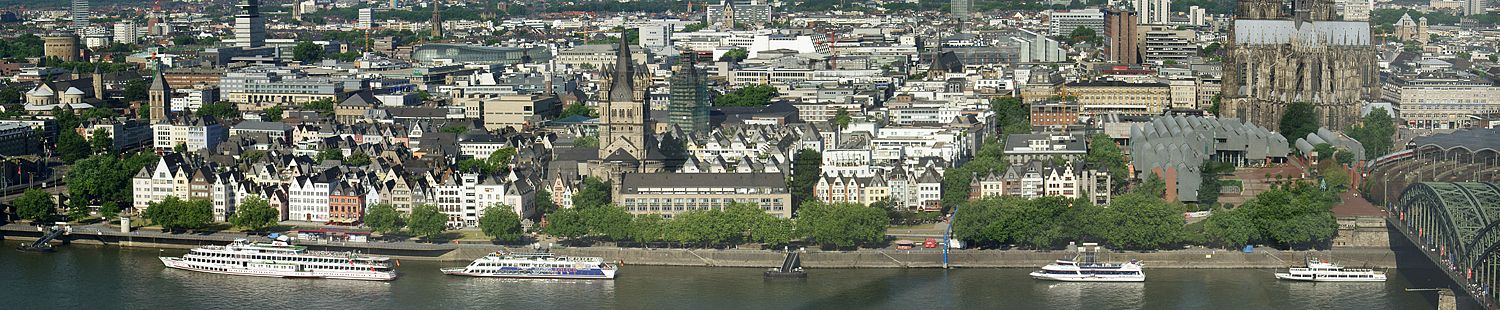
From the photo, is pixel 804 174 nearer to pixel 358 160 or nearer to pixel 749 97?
pixel 358 160

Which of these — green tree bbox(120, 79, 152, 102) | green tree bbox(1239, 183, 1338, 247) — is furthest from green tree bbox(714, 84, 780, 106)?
green tree bbox(1239, 183, 1338, 247)

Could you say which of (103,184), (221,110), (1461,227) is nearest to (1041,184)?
(1461,227)

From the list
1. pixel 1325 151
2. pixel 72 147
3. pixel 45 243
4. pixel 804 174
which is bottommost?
pixel 45 243

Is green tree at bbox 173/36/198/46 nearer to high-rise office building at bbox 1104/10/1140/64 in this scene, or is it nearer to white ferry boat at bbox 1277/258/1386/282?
high-rise office building at bbox 1104/10/1140/64

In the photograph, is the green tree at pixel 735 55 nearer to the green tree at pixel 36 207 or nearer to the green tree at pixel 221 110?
the green tree at pixel 221 110

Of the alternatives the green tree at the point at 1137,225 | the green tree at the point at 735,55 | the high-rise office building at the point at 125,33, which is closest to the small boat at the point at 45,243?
the green tree at the point at 1137,225

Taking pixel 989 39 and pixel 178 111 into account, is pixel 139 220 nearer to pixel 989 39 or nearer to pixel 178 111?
pixel 178 111
